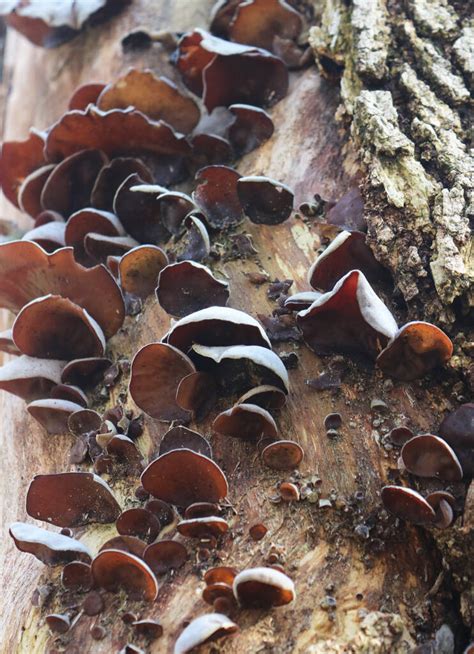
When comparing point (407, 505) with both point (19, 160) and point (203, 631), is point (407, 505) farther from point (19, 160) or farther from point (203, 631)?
point (19, 160)

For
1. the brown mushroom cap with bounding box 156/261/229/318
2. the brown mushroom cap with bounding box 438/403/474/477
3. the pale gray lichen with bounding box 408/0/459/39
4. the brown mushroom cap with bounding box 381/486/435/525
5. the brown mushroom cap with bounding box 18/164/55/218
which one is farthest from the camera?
the brown mushroom cap with bounding box 18/164/55/218

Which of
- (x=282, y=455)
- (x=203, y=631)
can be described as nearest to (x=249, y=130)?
(x=282, y=455)

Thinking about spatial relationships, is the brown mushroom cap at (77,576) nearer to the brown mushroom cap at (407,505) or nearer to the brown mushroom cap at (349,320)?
the brown mushroom cap at (407,505)

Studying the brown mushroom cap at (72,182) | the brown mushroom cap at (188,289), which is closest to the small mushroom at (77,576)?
the brown mushroom cap at (188,289)

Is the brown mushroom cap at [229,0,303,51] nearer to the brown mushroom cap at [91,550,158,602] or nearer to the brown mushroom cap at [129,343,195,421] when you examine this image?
the brown mushroom cap at [129,343,195,421]

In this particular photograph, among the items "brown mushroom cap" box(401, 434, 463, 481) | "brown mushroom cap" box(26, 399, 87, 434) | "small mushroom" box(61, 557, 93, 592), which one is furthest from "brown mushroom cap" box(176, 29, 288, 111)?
"small mushroom" box(61, 557, 93, 592)

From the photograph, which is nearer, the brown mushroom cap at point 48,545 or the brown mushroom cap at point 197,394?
the brown mushroom cap at point 48,545

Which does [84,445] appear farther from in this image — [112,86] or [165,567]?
[112,86]
